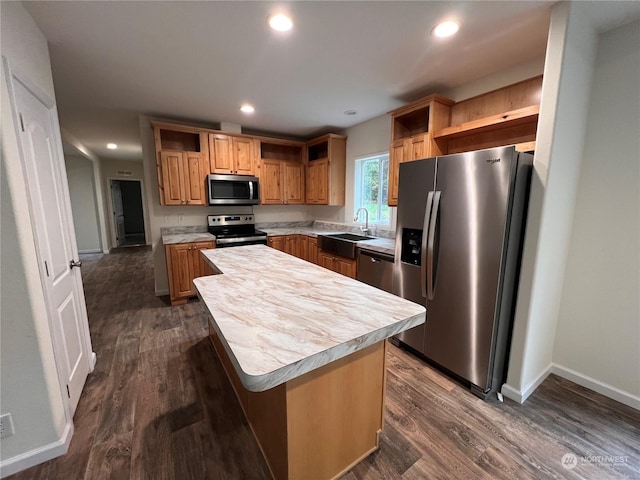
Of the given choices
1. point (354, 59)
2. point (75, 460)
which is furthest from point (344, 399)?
point (354, 59)

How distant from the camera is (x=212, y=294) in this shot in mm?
1464

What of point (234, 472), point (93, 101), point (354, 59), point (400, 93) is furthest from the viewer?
point (93, 101)

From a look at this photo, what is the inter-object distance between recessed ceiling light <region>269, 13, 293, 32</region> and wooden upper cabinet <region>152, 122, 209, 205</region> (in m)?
2.46

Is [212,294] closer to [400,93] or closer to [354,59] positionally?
[354,59]

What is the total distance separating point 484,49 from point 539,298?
76.3 inches

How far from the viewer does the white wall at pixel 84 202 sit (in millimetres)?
6641

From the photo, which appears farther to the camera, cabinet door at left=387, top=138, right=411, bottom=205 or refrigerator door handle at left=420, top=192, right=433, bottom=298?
cabinet door at left=387, top=138, right=411, bottom=205

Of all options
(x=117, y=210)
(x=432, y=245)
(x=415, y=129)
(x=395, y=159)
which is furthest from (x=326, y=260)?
(x=117, y=210)

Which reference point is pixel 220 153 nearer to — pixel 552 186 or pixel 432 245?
pixel 432 245

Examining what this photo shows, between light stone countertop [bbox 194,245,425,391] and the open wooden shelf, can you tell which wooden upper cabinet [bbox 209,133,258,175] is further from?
the open wooden shelf

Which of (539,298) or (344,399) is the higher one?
(539,298)

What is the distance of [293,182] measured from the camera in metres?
4.75

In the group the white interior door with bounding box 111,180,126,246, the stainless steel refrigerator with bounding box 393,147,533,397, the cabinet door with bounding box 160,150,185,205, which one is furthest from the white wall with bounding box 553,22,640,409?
the white interior door with bounding box 111,180,126,246

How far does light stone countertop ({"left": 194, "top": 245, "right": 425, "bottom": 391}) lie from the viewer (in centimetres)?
89
